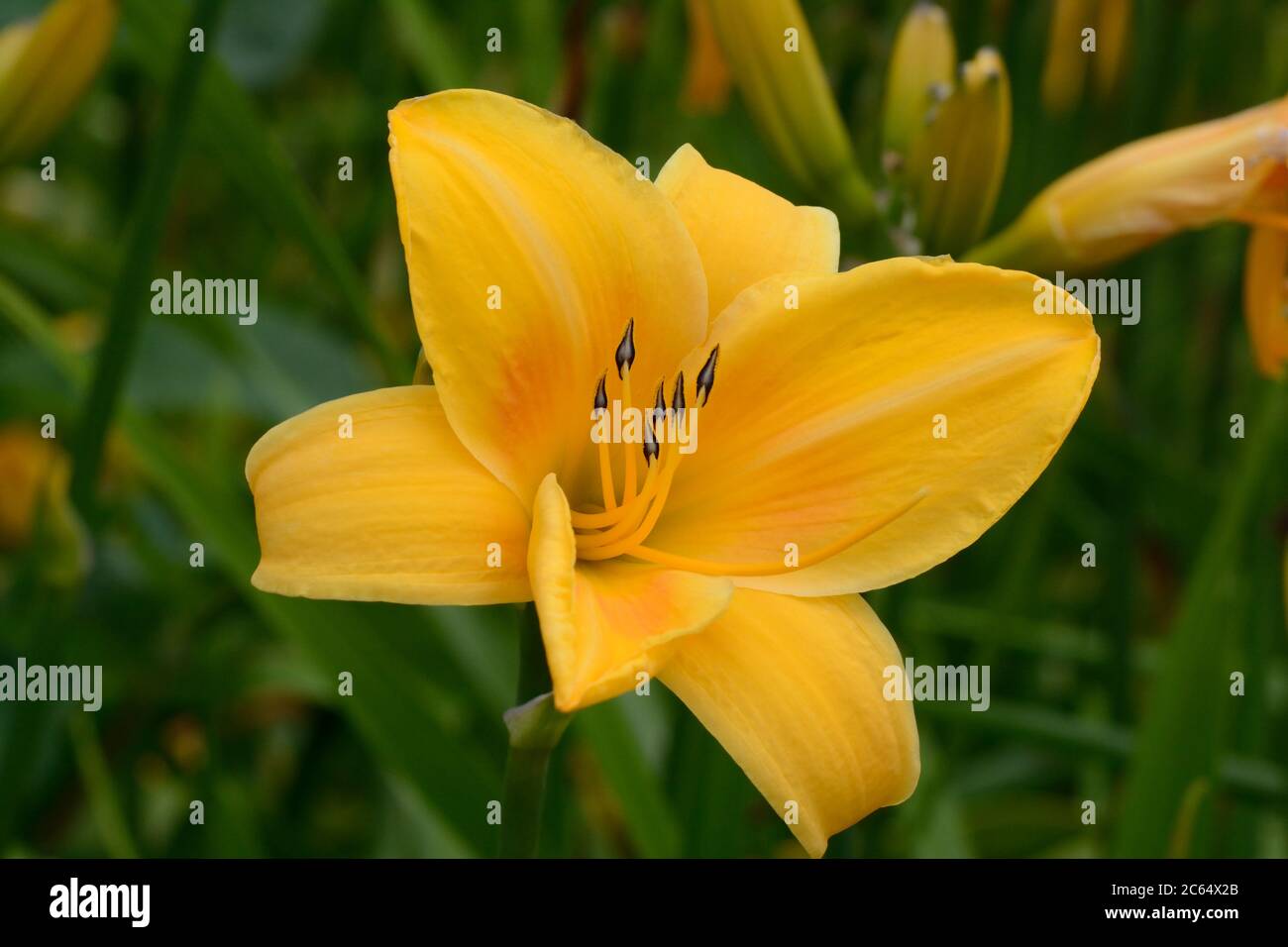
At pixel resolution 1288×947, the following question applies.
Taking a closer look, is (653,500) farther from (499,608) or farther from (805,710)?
(499,608)

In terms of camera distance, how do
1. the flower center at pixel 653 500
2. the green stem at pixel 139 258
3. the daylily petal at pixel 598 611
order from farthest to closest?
1. the green stem at pixel 139 258
2. the flower center at pixel 653 500
3. the daylily petal at pixel 598 611

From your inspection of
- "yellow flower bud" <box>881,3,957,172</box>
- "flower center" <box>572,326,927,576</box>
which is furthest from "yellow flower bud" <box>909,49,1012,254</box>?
"flower center" <box>572,326,927,576</box>

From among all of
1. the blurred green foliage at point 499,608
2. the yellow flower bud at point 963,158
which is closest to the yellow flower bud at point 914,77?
the yellow flower bud at point 963,158

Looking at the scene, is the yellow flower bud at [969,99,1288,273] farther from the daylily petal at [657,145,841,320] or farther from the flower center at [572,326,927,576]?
the flower center at [572,326,927,576]

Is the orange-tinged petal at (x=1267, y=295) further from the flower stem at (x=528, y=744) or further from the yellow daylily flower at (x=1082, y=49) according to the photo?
the flower stem at (x=528, y=744)

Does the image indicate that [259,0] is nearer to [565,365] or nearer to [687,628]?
[565,365]

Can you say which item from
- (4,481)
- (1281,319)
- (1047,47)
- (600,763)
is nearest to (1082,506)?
(1047,47)
